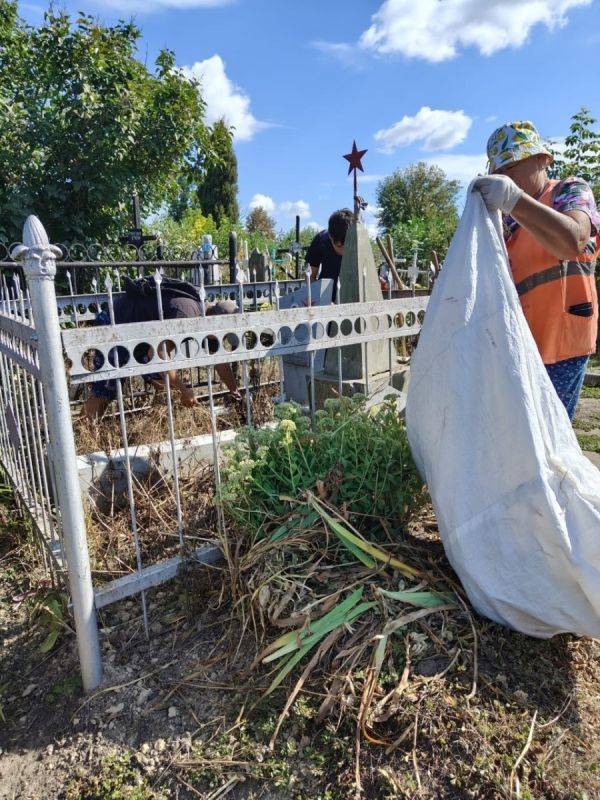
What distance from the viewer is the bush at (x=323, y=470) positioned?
214cm

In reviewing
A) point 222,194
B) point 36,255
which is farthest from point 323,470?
point 222,194

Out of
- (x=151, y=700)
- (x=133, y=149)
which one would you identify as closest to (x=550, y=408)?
(x=151, y=700)

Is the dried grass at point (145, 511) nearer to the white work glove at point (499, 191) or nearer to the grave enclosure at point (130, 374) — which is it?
the grave enclosure at point (130, 374)

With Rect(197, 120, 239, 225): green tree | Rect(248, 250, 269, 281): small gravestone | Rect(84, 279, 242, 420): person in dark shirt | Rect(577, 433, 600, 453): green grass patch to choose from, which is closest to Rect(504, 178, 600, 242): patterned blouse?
Rect(84, 279, 242, 420): person in dark shirt

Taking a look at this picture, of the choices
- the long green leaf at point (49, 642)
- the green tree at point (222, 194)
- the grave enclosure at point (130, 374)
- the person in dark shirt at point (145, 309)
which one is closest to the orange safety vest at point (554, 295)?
the grave enclosure at point (130, 374)

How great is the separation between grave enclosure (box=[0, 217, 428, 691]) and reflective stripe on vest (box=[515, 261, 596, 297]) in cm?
70

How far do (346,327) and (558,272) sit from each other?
93 centimetres

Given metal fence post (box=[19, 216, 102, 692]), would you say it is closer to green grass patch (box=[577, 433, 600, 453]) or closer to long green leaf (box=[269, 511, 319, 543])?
long green leaf (box=[269, 511, 319, 543])

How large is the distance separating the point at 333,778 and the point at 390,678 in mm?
315

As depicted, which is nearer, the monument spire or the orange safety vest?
the orange safety vest

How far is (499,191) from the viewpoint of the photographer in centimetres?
186

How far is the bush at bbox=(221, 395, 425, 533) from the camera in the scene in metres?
2.14

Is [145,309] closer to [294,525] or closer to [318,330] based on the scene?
[318,330]

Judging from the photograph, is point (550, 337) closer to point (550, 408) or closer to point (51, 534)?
point (550, 408)
